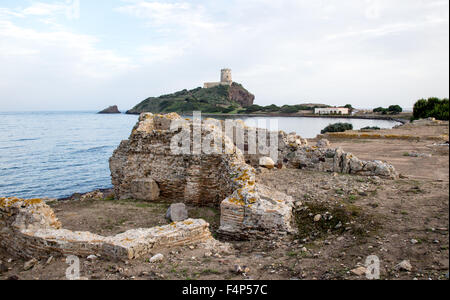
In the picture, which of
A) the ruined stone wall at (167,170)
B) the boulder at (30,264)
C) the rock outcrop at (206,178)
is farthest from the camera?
the ruined stone wall at (167,170)

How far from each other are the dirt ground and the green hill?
256ft

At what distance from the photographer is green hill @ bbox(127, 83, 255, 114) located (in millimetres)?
91000

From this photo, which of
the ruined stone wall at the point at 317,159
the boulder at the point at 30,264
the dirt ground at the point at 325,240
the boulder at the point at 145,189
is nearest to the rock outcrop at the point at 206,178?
the boulder at the point at 145,189

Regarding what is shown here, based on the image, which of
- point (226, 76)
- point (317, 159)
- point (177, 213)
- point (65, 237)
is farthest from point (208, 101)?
point (65, 237)

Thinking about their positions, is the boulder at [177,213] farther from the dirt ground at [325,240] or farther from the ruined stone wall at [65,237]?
the ruined stone wall at [65,237]

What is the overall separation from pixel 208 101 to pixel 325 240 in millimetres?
97506

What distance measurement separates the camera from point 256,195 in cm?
657

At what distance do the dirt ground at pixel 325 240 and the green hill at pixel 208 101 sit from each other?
256 ft

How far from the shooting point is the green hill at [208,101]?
91000 mm

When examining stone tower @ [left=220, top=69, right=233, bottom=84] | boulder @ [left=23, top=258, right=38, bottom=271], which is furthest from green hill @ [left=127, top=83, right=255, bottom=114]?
boulder @ [left=23, top=258, right=38, bottom=271]

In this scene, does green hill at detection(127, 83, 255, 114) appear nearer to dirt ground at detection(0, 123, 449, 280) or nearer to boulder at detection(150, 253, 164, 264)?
dirt ground at detection(0, 123, 449, 280)

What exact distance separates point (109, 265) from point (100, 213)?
4332 mm

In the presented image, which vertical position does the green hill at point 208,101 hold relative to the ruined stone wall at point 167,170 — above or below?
above
